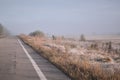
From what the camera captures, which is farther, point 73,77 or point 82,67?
point 82,67

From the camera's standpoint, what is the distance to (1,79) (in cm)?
1065

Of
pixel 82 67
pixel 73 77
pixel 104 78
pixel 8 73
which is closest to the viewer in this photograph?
pixel 104 78

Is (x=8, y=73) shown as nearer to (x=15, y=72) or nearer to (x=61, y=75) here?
(x=15, y=72)

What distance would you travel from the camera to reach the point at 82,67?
512 inches

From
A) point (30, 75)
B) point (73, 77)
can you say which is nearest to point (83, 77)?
point (73, 77)

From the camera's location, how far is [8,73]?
12.2 meters

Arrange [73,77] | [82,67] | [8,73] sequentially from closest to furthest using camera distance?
[73,77], [8,73], [82,67]

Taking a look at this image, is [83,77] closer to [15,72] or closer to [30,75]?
[30,75]

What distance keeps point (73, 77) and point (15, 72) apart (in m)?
2.87

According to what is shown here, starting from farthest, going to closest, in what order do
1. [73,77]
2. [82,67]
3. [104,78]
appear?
[82,67] → [73,77] → [104,78]

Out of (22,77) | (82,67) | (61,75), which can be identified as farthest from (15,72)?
A: (82,67)

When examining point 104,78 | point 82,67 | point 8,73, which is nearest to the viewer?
point 104,78

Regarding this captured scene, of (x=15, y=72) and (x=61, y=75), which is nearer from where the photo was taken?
(x=61, y=75)

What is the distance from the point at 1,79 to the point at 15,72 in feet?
6.20
